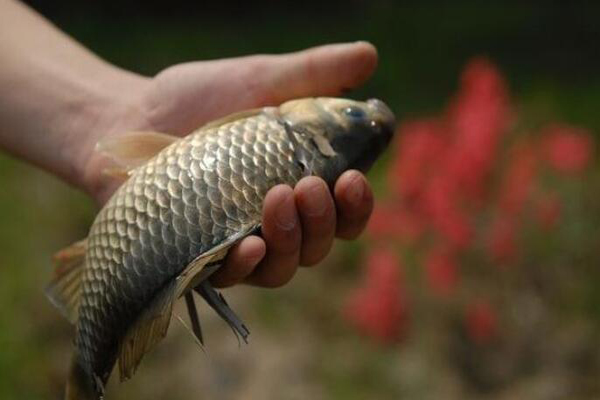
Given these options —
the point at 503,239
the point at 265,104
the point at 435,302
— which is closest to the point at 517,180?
the point at 503,239

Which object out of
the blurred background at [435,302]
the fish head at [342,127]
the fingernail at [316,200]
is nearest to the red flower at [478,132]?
the blurred background at [435,302]

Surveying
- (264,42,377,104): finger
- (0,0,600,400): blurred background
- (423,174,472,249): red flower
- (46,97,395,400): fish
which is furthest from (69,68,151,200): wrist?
(423,174,472,249): red flower

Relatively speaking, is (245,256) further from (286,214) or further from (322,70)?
(322,70)

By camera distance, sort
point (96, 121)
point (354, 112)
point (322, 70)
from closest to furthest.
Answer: point (354, 112) < point (322, 70) < point (96, 121)

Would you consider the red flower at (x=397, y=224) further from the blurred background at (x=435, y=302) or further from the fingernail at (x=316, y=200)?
the fingernail at (x=316, y=200)

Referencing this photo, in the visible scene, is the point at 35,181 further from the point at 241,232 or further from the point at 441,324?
the point at 241,232

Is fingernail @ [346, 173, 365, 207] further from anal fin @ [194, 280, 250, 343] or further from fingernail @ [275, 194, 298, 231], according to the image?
anal fin @ [194, 280, 250, 343]
